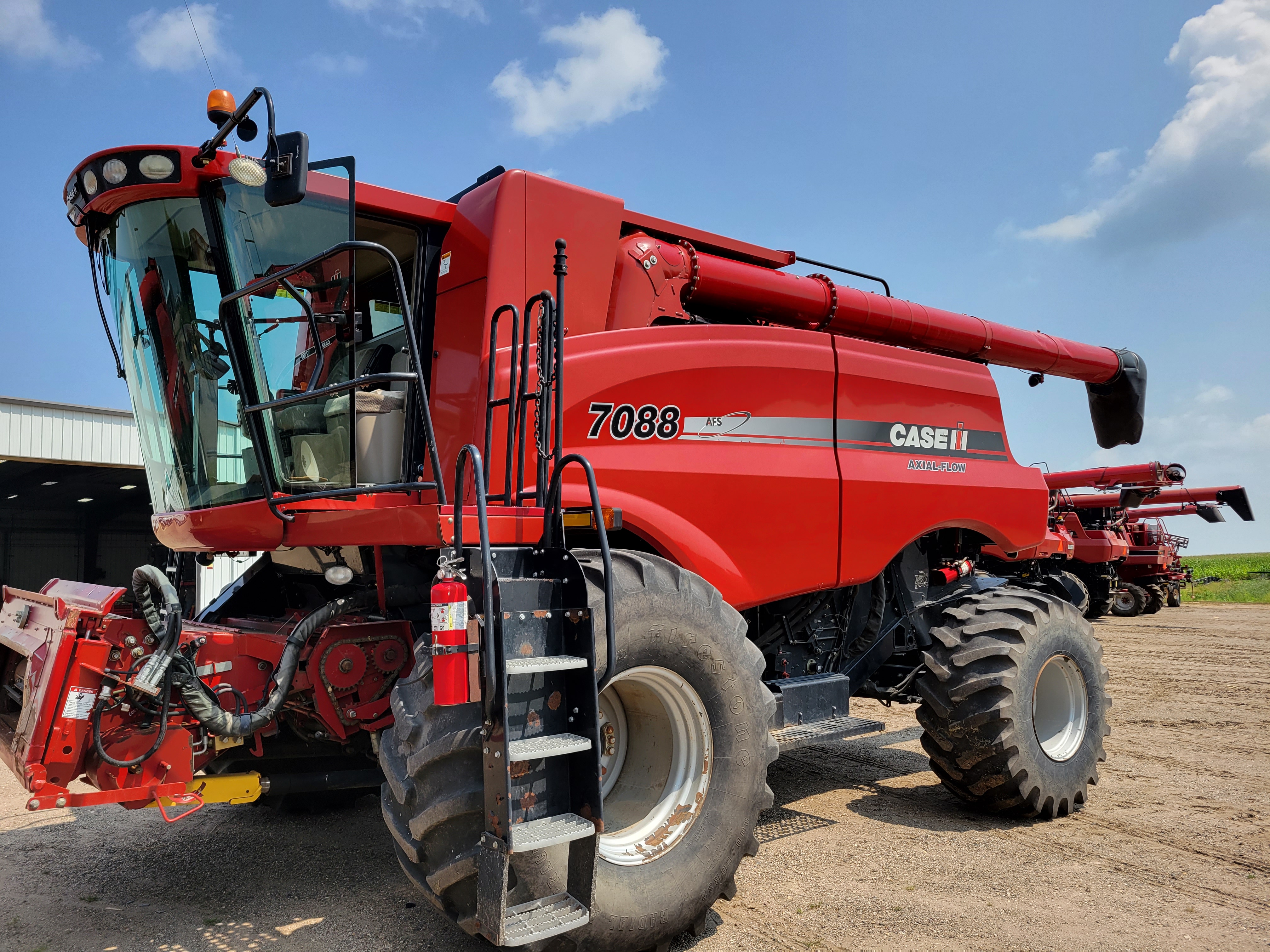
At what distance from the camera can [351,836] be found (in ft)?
15.5

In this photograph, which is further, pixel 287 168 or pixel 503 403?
Answer: pixel 503 403

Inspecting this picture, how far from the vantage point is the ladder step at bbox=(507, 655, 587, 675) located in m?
2.62

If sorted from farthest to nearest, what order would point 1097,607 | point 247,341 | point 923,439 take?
1. point 1097,607
2. point 923,439
3. point 247,341

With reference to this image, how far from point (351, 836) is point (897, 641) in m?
3.41

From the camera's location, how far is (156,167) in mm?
3518

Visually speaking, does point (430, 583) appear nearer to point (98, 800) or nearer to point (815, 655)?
point (98, 800)

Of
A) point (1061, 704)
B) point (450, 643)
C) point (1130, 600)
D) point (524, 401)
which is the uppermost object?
point (524, 401)

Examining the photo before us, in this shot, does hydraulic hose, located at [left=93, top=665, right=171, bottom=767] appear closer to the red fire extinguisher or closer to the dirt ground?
the dirt ground

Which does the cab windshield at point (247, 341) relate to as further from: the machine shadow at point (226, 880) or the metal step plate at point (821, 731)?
the metal step plate at point (821, 731)

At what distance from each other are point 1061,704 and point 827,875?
2258 mm

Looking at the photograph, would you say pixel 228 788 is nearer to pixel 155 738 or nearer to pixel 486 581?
pixel 155 738

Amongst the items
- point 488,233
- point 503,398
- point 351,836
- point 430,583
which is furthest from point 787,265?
point 351,836

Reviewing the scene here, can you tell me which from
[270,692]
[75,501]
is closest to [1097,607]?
[270,692]

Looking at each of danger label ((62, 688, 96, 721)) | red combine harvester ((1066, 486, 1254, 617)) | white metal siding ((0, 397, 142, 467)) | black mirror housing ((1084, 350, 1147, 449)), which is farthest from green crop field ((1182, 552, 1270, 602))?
danger label ((62, 688, 96, 721))
